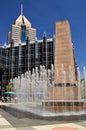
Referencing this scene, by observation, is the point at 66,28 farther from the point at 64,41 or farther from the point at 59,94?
the point at 59,94

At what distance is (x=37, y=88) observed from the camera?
31.3 m

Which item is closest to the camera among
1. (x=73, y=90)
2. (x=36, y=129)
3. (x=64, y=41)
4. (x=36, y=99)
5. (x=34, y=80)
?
(x=36, y=129)

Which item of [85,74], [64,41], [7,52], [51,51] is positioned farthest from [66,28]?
[7,52]

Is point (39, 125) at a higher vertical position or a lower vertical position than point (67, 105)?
lower

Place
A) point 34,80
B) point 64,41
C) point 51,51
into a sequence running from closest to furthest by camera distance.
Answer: point 64,41
point 34,80
point 51,51

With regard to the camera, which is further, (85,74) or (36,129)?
(85,74)

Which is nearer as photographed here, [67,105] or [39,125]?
[39,125]

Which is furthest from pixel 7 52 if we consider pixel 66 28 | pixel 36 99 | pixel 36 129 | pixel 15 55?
pixel 36 129

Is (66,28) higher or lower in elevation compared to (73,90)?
higher

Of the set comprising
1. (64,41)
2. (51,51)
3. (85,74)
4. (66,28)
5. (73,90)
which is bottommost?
(73,90)

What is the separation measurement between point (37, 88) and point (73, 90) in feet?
45.6

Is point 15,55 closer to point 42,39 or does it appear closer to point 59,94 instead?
point 42,39

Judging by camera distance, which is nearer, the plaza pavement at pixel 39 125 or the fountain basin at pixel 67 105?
the plaza pavement at pixel 39 125

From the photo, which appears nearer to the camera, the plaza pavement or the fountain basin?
the plaza pavement
